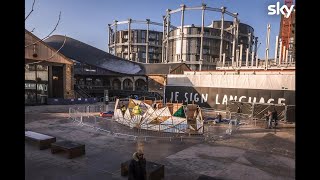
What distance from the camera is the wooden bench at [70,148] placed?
510 inches

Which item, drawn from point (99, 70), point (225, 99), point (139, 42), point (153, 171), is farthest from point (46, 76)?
point (139, 42)

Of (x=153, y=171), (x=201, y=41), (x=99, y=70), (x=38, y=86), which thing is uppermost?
(x=201, y=41)

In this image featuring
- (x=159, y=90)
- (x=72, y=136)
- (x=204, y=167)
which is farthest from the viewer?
(x=159, y=90)

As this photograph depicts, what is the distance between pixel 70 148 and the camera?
42.5 ft

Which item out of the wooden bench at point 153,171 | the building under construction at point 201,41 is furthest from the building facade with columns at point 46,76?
the building under construction at point 201,41

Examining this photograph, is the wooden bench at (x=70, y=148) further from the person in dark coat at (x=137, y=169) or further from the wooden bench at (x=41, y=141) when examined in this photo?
the person in dark coat at (x=137, y=169)

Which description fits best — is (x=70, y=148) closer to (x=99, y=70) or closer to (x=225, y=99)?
(x=225, y=99)

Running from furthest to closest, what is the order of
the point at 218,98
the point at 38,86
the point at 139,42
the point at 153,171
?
the point at 139,42 → the point at 38,86 → the point at 218,98 → the point at 153,171
